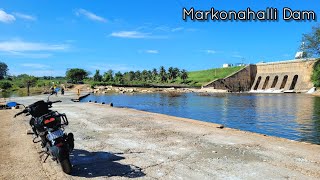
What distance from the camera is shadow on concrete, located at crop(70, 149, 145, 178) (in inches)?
305

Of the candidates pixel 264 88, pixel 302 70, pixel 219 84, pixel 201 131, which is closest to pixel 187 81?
pixel 219 84

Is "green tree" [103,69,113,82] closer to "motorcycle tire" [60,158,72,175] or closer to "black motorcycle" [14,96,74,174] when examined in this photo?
"black motorcycle" [14,96,74,174]

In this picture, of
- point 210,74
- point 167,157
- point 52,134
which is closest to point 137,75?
point 210,74

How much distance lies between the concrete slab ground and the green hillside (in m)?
139

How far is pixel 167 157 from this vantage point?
30.4ft

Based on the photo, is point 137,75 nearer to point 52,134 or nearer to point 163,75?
point 163,75

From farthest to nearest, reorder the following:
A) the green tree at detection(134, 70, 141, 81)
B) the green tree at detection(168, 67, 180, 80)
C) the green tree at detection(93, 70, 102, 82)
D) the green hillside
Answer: the green tree at detection(134, 70, 141, 81)
the green tree at detection(168, 67, 180, 80)
the green hillside
the green tree at detection(93, 70, 102, 82)

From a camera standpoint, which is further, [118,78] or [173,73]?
[173,73]

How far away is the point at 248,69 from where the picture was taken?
128 m

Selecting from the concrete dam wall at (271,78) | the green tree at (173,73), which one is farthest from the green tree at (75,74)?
the concrete dam wall at (271,78)

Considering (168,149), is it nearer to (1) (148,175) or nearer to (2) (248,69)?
(1) (148,175)

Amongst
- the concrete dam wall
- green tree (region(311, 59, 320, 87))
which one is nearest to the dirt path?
green tree (region(311, 59, 320, 87))

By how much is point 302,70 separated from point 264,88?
18381 millimetres

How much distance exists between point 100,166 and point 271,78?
12063cm
